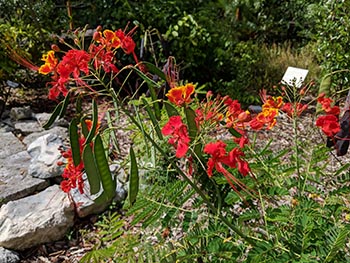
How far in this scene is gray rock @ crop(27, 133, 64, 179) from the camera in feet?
9.61

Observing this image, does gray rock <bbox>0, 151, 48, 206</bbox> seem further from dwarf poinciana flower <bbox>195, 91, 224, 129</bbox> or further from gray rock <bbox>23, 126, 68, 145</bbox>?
dwarf poinciana flower <bbox>195, 91, 224, 129</bbox>

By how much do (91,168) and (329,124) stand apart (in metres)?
0.73

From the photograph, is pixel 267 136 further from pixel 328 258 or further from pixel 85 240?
pixel 328 258

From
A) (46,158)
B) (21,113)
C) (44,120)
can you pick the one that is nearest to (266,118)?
(46,158)

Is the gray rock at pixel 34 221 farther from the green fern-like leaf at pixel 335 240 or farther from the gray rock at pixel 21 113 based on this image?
the green fern-like leaf at pixel 335 240

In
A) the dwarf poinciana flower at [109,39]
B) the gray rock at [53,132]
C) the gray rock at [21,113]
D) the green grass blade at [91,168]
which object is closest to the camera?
the green grass blade at [91,168]

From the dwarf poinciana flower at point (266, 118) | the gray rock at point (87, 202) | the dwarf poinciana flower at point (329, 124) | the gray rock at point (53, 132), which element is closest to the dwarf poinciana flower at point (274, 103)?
the dwarf poinciana flower at point (266, 118)

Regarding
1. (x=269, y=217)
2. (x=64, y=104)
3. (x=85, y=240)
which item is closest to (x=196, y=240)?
(x=269, y=217)

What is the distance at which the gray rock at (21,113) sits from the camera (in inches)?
153

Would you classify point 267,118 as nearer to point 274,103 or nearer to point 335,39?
point 274,103

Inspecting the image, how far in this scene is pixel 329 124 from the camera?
4.55ft

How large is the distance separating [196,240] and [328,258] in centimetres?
41

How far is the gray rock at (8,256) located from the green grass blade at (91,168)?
1532 millimetres

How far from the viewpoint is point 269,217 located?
139 cm
